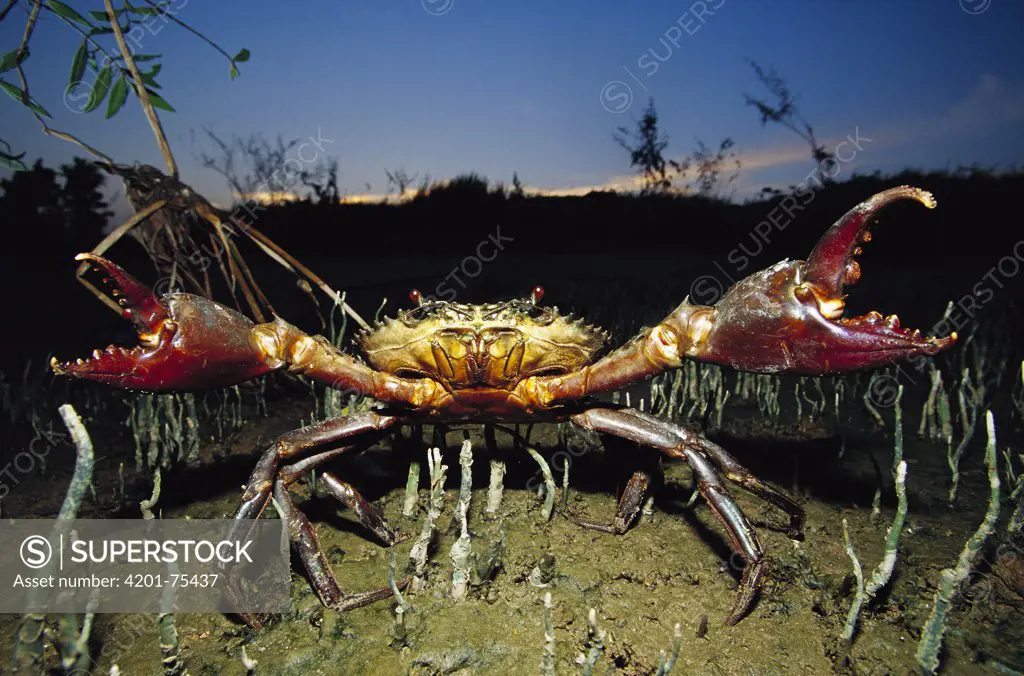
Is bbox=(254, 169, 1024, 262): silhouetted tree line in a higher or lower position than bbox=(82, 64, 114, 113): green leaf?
Result: higher

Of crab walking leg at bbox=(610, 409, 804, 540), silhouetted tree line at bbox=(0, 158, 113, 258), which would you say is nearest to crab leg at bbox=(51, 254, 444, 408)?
crab walking leg at bbox=(610, 409, 804, 540)

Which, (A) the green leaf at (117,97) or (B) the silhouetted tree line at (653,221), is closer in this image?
(A) the green leaf at (117,97)

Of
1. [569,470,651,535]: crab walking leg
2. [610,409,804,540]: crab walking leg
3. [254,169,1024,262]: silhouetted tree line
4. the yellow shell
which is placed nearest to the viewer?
the yellow shell

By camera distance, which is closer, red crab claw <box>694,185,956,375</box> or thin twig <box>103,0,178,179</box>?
red crab claw <box>694,185,956,375</box>

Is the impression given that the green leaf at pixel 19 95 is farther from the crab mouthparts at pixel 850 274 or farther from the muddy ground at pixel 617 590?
the crab mouthparts at pixel 850 274

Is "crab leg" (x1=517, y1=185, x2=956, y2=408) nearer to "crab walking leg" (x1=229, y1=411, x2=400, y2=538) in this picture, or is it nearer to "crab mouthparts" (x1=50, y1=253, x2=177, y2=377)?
"crab walking leg" (x1=229, y1=411, x2=400, y2=538)

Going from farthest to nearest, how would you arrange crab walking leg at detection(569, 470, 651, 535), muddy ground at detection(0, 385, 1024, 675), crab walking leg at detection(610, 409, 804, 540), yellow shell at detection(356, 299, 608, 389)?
crab walking leg at detection(569, 470, 651, 535), crab walking leg at detection(610, 409, 804, 540), yellow shell at detection(356, 299, 608, 389), muddy ground at detection(0, 385, 1024, 675)

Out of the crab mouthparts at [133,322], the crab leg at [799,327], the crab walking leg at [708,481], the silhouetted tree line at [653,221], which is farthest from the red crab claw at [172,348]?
the silhouetted tree line at [653,221]
